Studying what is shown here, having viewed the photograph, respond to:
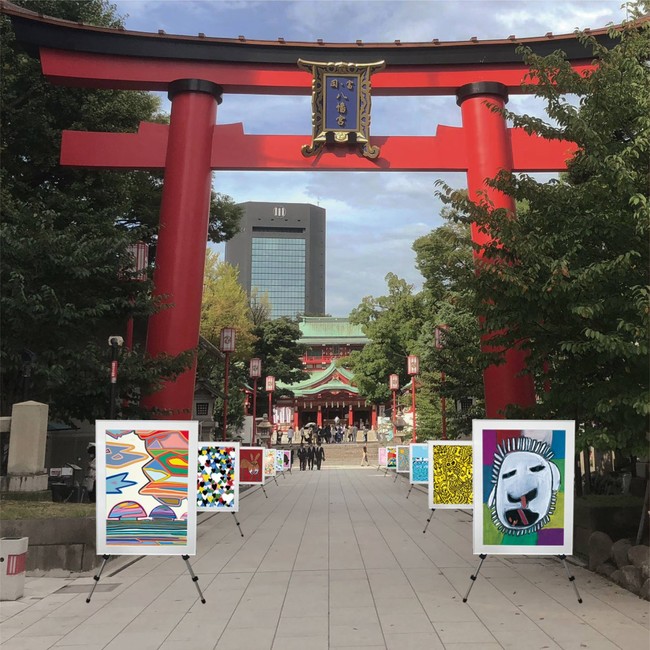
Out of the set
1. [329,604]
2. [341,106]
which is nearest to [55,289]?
[341,106]

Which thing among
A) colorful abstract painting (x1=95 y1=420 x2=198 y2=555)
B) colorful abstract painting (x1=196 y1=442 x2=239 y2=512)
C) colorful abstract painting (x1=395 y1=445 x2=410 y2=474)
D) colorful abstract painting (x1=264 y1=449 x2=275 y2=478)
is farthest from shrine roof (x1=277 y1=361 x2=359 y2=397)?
colorful abstract painting (x1=95 y1=420 x2=198 y2=555)

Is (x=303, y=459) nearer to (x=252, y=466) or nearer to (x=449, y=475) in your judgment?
(x=252, y=466)

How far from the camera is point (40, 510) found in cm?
861

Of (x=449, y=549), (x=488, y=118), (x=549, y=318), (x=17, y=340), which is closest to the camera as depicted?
(x=549, y=318)

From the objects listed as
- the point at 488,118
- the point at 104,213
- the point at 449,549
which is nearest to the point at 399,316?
the point at 488,118

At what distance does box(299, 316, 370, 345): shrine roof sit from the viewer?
66625mm

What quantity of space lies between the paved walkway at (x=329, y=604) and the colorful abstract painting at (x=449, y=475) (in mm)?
642

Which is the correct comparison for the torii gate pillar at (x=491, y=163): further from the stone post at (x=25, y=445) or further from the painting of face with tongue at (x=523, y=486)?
the stone post at (x=25, y=445)

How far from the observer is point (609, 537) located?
26.8ft

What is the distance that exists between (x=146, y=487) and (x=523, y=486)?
13.1 ft

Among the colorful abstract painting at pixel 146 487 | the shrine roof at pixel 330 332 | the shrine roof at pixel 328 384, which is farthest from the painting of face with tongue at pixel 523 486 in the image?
the shrine roof at pixel 330 332

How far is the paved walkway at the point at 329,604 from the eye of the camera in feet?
18.0

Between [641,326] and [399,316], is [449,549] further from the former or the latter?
[399,316]

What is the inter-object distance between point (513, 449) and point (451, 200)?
3.50m
